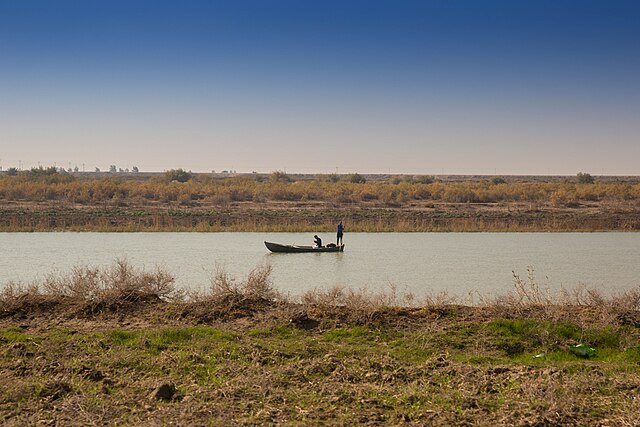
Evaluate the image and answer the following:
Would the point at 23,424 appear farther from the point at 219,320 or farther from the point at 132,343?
the point at 219,320

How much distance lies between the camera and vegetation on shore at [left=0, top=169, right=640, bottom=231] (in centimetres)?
3694

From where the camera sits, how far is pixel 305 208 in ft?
159

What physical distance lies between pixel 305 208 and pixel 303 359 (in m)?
39.5

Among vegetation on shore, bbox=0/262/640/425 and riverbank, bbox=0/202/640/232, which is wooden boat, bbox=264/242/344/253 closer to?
riverbank, bbox=0/202/640/232

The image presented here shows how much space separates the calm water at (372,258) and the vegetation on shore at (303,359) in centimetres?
460

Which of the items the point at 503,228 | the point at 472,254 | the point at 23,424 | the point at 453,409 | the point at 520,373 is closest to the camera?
the point at 23,424

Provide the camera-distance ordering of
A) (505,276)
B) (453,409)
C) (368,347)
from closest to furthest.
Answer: (453,409) → (368,347) → (505,276)

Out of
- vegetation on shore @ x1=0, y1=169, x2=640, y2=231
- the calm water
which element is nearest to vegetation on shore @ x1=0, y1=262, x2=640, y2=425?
the calm water

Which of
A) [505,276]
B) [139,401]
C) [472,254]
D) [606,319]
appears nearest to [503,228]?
Result: [472,254]

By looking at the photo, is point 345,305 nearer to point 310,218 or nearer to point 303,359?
point 303,359

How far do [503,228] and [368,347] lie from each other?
2798 centimetres

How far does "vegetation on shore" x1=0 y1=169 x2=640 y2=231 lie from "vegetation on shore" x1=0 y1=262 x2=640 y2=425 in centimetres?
2328

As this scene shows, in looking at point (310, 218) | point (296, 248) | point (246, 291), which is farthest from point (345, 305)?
point (310, 218)

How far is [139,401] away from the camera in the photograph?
7.41m
